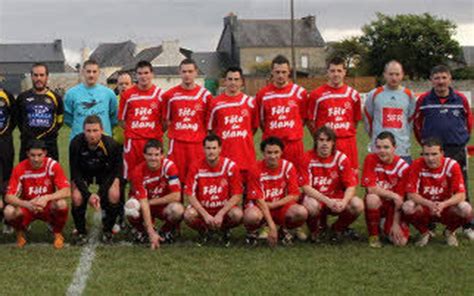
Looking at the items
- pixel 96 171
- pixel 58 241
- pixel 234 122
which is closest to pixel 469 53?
pixel 234 122

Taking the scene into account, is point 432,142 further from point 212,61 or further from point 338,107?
point 212,61

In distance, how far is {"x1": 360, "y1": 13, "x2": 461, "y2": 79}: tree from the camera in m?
49.4

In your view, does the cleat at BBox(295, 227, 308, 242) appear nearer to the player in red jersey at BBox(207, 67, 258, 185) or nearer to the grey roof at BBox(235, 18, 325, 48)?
the player in red jersey at BBox(207, 67, 258, 185)

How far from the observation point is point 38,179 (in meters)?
6.24

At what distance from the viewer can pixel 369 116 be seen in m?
6.77

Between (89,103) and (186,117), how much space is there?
1.05 meters

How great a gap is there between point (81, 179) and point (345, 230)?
2.41 m

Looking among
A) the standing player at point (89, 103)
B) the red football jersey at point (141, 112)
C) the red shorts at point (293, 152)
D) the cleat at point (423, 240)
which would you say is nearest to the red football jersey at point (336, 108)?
the red shorts at point (293, 152)

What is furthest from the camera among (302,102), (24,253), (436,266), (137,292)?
(302,102)

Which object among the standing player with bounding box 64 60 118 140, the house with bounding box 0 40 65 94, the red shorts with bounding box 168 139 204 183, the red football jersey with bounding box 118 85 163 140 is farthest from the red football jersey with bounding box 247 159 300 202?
the house with bounding box 0 40 65 94

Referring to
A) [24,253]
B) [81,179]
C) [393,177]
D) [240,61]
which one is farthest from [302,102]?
[240,61]

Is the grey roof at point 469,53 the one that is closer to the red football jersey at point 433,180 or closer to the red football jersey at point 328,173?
the red football jersey at point 433,180

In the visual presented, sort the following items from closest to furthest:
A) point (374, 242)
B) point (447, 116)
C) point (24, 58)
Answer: point (374, 242) < point (447, 116) < point (24, 58)

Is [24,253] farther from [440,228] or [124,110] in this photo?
[440,228]
